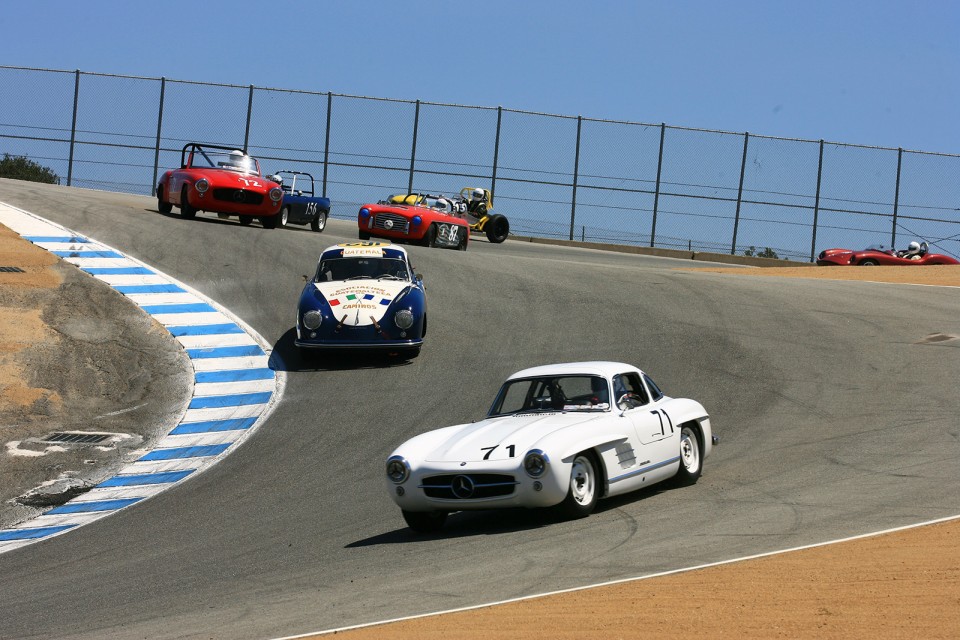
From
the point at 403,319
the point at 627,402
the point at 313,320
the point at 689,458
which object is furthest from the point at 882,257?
the point at 627,402

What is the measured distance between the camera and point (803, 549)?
269 inches

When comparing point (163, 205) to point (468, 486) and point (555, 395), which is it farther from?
point (468, 486)

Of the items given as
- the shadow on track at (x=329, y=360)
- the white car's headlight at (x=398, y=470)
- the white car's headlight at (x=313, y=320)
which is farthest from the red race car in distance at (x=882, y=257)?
the white car's headlight at (x=398, y=470)

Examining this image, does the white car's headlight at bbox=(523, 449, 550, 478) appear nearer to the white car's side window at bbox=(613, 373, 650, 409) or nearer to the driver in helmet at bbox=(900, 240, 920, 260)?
the white car's side window at bbox=(613, 373, 650, 409)

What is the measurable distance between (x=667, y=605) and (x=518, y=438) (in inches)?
117

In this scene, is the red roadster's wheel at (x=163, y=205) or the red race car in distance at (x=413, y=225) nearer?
the red race car in distance at (x=413, y=225)

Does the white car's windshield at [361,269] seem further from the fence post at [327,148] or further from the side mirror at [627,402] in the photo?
the fence post at [327,148]

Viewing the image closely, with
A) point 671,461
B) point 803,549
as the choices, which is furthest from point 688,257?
point 803,549

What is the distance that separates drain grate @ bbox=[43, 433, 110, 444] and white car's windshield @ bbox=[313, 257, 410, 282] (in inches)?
177

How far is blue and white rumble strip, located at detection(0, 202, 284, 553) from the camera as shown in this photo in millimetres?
10914

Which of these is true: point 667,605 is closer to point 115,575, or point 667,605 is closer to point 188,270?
point 115,575

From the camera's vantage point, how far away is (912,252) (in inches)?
1259

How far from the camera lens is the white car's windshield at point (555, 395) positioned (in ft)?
30.7

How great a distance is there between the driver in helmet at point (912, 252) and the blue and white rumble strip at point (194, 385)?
2154 centimetres
